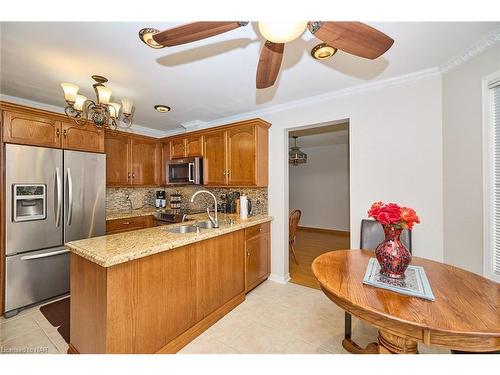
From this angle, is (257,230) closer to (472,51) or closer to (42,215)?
(42,215)

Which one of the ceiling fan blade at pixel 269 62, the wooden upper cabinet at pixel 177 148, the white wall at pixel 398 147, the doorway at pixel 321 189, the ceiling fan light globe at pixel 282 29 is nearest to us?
the ceiling fan light globe at pixel 282 29

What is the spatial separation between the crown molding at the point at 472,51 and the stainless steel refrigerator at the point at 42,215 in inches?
158

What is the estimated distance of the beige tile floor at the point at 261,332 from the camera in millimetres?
1686

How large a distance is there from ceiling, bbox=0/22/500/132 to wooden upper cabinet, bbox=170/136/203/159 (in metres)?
0.71

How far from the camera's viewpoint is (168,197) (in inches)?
168

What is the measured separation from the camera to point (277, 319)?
208 centimetres

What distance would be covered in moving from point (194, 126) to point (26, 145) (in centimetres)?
214

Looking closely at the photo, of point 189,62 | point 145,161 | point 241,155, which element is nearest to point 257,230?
point 241,155

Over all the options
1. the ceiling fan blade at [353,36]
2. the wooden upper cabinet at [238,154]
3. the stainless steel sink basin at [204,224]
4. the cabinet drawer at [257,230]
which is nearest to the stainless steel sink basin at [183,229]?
the stainless steel sink basin at [204,224]

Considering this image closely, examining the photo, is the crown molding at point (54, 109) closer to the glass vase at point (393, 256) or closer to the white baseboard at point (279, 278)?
the white baseboard at point (279, 278)

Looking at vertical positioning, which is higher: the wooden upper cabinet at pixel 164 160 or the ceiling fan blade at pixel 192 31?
the ceiling fan blade at pixel 192 31

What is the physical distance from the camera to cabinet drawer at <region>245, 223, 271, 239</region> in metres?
2.51

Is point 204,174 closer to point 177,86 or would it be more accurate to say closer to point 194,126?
point 194,126

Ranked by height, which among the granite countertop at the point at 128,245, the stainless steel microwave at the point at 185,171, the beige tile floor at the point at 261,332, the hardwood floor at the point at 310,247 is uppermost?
the stainless steel microwave at the point at 185,171
